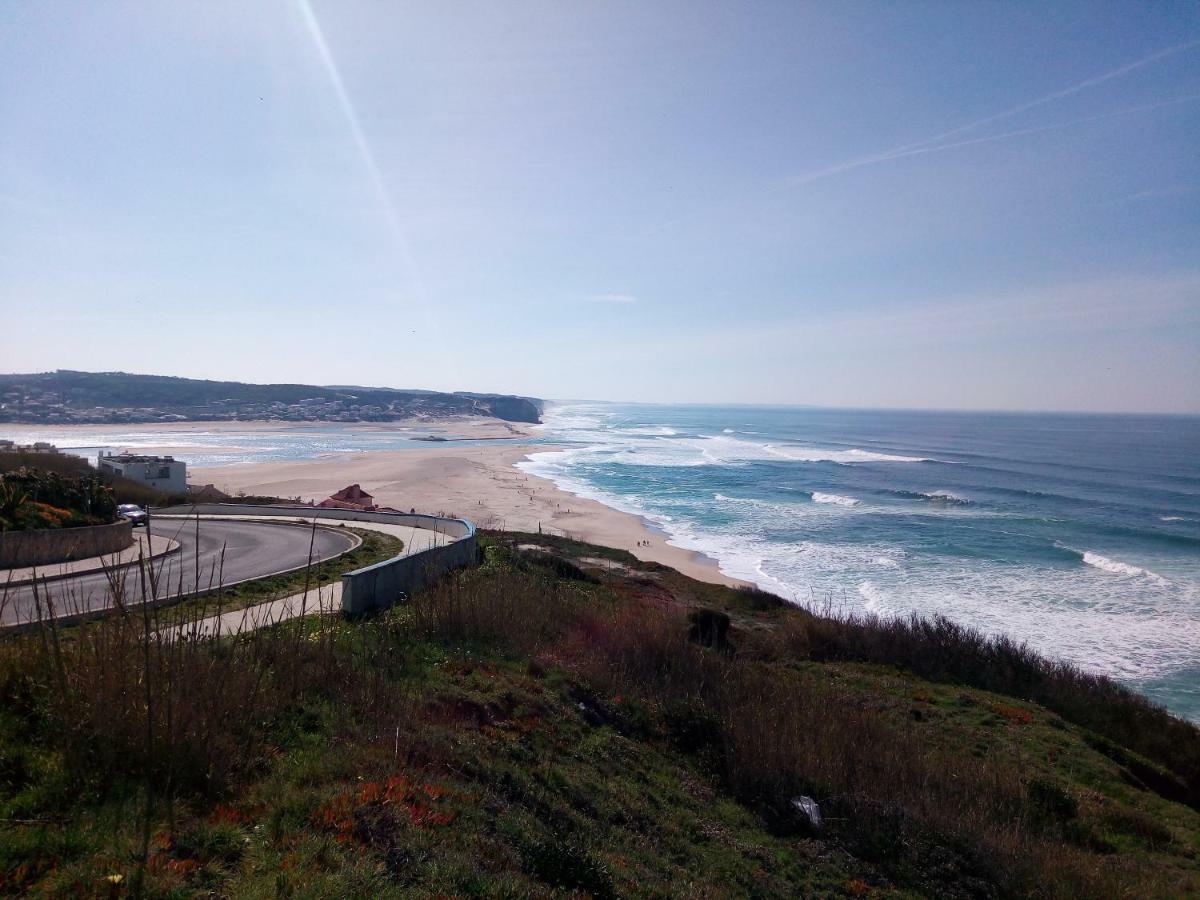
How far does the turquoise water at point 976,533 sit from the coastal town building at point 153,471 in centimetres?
2304

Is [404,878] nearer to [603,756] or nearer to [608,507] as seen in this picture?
[603,756]

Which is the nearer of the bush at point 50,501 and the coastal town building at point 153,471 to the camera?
the bush at point 50,501

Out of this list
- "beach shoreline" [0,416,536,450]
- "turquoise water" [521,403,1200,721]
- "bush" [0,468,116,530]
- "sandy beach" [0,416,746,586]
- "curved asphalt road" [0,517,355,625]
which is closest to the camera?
"curved asphalt road" [0,517,355,625]

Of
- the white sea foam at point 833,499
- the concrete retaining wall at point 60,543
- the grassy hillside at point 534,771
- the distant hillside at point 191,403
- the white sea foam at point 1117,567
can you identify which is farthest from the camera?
the distant hillside at point 191,403

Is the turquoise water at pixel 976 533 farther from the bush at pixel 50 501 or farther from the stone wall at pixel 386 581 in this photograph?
the bush at pixel 50 501

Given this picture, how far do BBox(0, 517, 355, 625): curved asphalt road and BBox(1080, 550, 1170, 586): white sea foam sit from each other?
102 ft

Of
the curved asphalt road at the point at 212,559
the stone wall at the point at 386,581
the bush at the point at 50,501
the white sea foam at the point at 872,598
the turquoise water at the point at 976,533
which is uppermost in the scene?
the bush at the point at 50,501

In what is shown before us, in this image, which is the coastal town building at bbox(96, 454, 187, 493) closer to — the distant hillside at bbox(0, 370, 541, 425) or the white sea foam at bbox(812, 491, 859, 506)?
the white sea foam at bbox(812, 491, 859, 506)

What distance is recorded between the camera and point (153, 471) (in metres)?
29.2

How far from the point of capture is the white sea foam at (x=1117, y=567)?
28.8 m

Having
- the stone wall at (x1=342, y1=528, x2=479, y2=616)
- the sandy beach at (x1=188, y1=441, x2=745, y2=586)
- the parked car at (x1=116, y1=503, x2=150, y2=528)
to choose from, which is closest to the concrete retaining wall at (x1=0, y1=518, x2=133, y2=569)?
the parked car at (x1=116, y1=503, x2=150, y2=528)

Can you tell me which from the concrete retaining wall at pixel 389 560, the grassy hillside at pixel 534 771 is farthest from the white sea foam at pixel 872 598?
the concrete retaining wall at pixel 389 560

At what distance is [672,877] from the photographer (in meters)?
5.81

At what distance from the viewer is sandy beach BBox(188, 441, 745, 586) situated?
34.8 m
